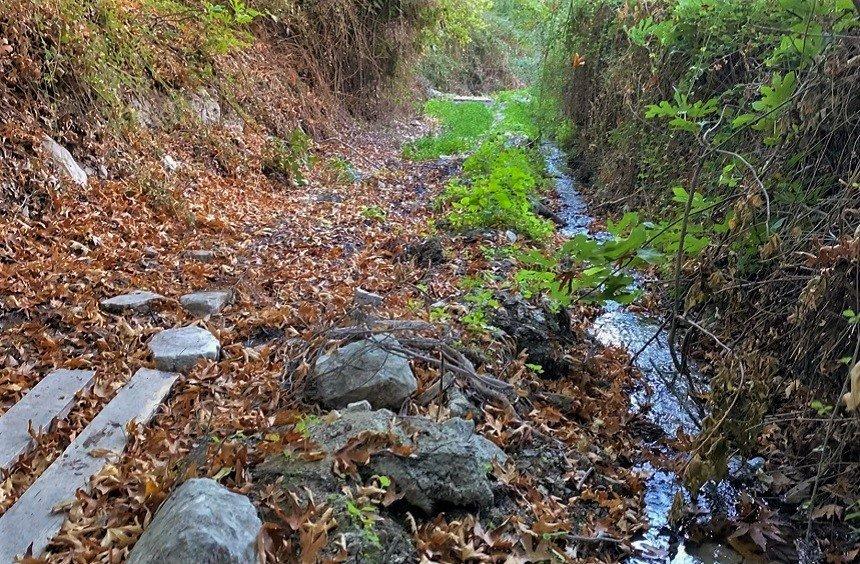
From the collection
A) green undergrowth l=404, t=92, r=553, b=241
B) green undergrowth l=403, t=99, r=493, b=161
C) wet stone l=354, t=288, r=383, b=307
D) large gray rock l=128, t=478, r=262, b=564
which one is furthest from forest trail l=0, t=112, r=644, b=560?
green undergrowth l=403, t=99, r=493, b=161

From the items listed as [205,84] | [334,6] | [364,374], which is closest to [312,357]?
[364,374]

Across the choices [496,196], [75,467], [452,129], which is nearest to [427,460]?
[75,467]

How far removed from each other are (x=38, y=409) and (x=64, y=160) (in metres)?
3.04

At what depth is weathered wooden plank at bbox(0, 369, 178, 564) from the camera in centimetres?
255

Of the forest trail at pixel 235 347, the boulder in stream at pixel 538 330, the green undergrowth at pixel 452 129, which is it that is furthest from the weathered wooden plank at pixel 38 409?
the green undergrowth at pixel 452 129

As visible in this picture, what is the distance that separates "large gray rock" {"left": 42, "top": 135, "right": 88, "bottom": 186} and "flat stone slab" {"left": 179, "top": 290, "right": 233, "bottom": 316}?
1837 mm

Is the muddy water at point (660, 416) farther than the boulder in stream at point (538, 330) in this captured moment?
No

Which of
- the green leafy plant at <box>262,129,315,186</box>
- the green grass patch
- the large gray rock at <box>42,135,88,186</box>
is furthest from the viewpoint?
the green leafy plant at <box>262,129,315,186</box>

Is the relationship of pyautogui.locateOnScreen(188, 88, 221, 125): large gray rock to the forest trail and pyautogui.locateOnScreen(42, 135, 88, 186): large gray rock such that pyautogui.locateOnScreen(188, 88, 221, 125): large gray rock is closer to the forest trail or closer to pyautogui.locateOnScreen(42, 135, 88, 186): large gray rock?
the forest trail

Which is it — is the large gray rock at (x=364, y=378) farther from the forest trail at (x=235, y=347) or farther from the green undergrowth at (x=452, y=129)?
the green undergrowth at (x=452, y=129)

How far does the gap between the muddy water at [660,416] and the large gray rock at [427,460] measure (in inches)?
37.6

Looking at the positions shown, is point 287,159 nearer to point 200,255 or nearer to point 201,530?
point 200,255

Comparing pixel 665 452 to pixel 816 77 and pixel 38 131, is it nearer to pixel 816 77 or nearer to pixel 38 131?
pixel 816 77

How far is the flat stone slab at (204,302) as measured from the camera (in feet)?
15.6
